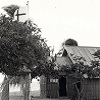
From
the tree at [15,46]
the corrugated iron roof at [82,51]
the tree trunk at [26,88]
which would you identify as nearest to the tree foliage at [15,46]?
the tree at [15,46]

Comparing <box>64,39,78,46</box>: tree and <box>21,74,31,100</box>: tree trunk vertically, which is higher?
<box>64,39,78,46</box>: tree

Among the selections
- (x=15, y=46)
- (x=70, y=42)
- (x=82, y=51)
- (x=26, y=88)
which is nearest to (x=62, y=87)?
(x=82, y=51)

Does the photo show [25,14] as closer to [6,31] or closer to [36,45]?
[36,45]

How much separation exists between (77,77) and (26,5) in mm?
8319

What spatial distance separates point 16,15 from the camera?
2641 cm

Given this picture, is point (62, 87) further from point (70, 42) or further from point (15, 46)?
point (15, 46)

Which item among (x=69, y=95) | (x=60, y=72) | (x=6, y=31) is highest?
(x=6, y=31)

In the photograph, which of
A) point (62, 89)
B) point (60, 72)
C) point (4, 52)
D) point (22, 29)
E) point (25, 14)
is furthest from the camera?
point (62, 89)

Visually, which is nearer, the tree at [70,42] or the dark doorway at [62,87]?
the dark doorway at [62,87]

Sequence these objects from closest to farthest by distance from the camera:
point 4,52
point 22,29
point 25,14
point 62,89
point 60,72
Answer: point 4,52 → point 22,29 → point 25,14 → point 60,72 → point 62,89

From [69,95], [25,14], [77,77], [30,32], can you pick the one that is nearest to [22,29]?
[30,32]

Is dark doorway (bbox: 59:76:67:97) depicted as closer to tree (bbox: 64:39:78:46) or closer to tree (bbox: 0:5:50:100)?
tree (bbox: 64:39:78:46)

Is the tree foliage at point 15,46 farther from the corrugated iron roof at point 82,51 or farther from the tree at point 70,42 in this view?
the tree at point 70,42

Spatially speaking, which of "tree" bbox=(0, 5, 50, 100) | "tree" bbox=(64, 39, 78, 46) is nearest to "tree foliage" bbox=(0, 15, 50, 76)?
"tree" bbox=(0, 5, 50, 100)
